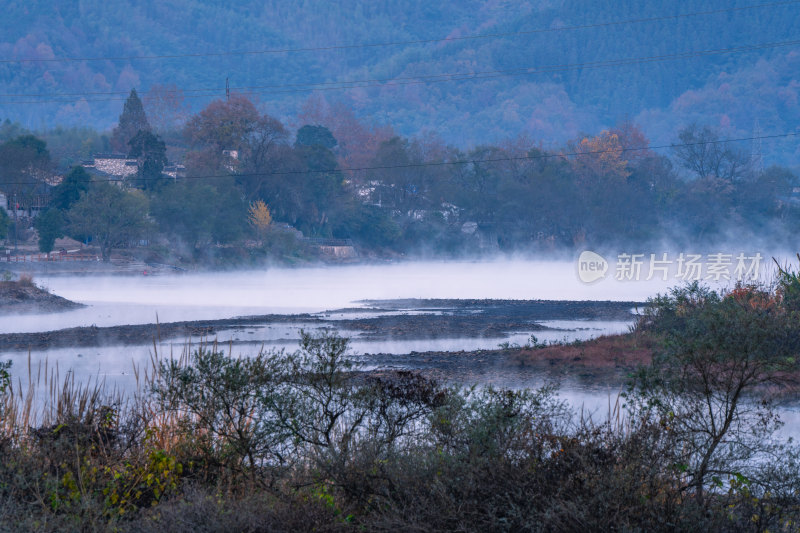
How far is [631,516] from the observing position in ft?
23.2

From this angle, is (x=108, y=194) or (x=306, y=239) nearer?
(x=108, y=194)

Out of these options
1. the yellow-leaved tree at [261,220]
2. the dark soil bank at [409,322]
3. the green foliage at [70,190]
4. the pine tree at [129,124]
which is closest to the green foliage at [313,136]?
the pine tree at [129,124]

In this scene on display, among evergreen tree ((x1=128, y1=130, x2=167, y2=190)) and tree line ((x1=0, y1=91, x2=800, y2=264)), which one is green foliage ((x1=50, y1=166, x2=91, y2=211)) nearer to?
tree line ((x1=0, y1=91, x2=800, y2=264))

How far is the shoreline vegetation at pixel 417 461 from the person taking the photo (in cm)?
737

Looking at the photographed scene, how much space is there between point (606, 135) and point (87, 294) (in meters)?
86.4

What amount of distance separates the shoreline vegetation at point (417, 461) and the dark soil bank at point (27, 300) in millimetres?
35617

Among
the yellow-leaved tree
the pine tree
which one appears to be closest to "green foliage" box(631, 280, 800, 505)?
the yellow-leaved tree

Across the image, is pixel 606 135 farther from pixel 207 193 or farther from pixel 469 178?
pixel 207 193

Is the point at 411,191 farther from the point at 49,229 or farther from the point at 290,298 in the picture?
the point at 290,298

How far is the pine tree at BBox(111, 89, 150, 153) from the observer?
120 m

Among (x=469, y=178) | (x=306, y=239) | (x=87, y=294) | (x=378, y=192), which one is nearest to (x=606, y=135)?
(x=469, y=178)

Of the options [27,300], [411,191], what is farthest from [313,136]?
[27,300]

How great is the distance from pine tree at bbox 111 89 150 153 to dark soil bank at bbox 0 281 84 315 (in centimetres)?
7586

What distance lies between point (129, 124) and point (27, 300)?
79875mm
